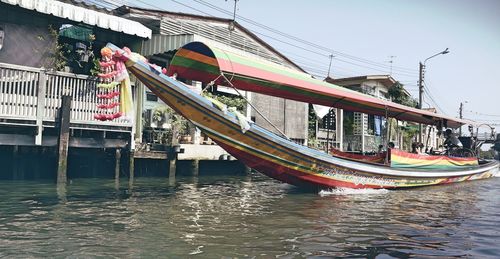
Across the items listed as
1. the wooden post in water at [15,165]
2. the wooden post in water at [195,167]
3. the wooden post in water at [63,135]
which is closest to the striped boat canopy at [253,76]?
the wooden post in water at [63,135]

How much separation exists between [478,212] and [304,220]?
521 cm

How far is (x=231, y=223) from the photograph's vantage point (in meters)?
7.25

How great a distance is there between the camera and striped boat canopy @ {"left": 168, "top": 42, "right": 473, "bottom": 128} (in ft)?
30.0

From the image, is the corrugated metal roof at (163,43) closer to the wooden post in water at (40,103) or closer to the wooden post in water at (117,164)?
the wooden post in water at (117,164)

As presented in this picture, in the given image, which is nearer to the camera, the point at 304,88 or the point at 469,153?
the point at 304,88

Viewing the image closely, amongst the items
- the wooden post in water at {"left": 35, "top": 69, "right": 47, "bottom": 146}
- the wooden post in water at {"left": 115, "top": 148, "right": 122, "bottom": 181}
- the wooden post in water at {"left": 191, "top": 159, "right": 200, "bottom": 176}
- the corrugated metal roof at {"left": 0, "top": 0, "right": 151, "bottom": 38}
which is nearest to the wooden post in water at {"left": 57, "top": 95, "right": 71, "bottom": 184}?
the wooden post in water at {"left": 35, "top": 69, "right": 47, "bottom": 146}

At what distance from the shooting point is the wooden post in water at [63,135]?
11180 millimetres

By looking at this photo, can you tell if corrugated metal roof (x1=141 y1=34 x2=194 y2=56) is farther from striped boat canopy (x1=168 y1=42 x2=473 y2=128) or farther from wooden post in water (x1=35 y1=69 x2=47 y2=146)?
wooden post in water (x1=35 y1=69 x2=47 y2=146)

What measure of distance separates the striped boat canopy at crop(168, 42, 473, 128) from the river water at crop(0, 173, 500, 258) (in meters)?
3.07

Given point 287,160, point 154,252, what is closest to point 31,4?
point 287,160

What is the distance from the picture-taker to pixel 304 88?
10.7 metres

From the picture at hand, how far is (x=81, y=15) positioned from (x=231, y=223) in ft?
31.6

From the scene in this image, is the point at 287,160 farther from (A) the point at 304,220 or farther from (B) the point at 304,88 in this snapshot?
(A) the point at 304,220

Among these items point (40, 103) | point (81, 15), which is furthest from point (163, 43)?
point (40, 103)
